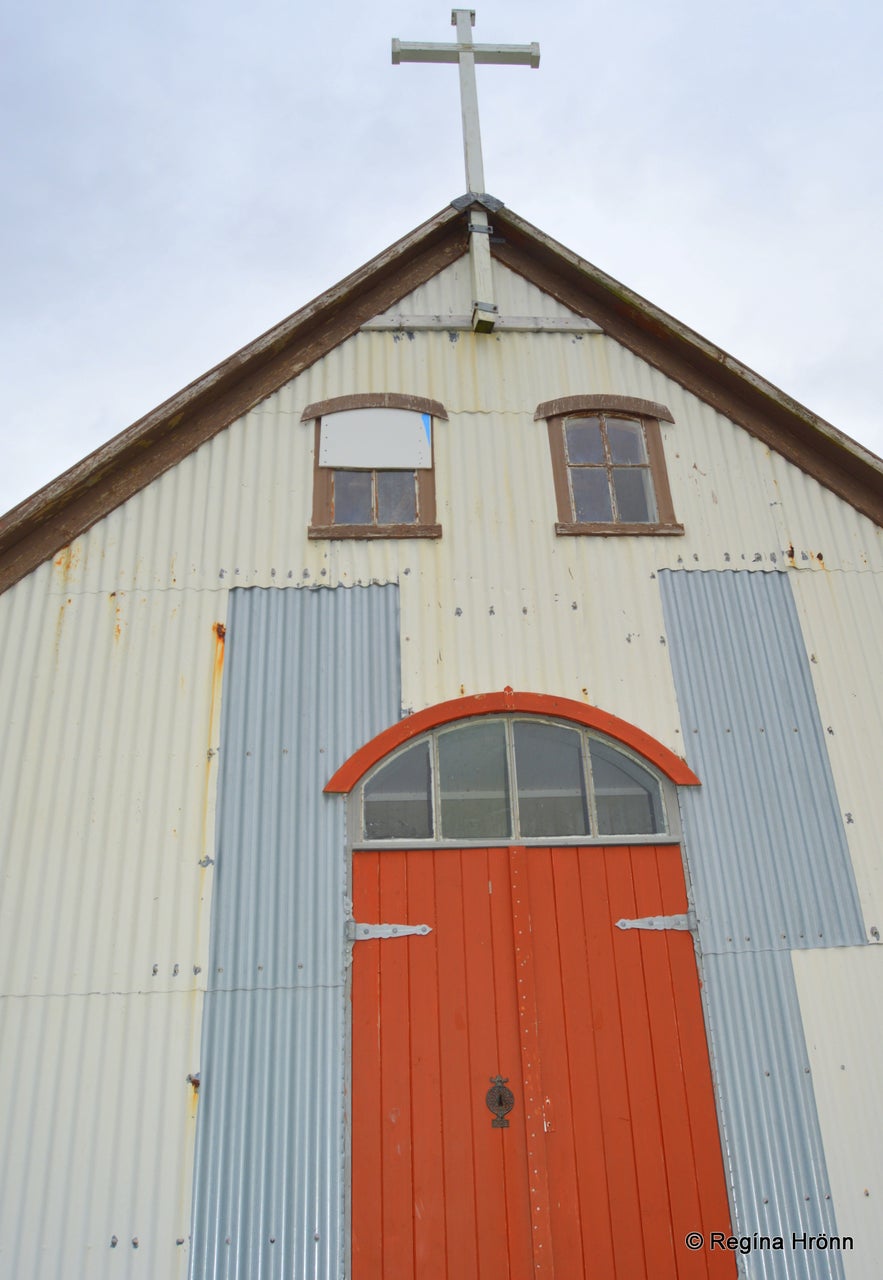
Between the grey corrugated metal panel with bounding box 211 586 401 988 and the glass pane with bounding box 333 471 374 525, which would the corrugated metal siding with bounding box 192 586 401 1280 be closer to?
the grey corrugated metal panel with bounding box 211 586 401 988

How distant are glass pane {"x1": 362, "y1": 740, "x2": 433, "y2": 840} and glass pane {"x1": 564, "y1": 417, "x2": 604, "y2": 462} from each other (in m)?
2.93

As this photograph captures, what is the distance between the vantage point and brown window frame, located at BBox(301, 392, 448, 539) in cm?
691

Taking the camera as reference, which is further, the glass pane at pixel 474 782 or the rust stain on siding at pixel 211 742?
the glass pane at pixel 474 782

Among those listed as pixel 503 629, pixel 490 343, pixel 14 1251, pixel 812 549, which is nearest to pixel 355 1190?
pixel 14 1251

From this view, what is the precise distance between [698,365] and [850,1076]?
5694 mm

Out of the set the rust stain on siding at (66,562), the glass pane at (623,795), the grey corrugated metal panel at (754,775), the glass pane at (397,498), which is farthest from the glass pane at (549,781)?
the rust stain on siding at (66,562)

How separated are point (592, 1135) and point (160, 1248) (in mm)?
2578

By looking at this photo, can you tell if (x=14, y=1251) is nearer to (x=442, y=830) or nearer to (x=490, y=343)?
(x=442, y=830)

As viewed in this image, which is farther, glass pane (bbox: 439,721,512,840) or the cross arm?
the cross arm

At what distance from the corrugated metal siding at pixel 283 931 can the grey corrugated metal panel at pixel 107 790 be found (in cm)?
21

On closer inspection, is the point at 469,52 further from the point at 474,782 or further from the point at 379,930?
the point at 379,930

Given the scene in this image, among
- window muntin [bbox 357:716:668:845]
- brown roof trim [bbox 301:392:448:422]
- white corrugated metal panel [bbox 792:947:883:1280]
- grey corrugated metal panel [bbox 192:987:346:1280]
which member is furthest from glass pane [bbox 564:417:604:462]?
grey corrugated metal panel [bbox 192:987:346:1280]

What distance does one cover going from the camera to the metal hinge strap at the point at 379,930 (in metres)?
5.71

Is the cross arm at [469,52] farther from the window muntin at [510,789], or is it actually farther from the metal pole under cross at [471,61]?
the window muntin at [510,789]
